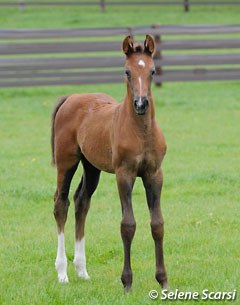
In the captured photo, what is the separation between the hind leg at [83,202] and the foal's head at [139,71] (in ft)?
4.83

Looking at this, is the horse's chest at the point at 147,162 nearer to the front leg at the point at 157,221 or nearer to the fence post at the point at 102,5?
the front leg at the point at 157,221

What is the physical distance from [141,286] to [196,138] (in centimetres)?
788

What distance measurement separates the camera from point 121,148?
6.35 meters

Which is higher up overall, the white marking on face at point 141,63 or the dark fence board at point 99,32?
the white marking on face at point 141,63

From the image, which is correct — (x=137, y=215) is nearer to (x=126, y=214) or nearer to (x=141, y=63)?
(x=126, y=214)

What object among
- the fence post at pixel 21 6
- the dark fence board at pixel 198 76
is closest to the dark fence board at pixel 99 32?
the dark fence board at pixel 198 76

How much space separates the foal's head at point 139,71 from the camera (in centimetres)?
598

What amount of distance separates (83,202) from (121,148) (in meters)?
1.25

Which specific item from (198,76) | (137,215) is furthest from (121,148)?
(198,76)

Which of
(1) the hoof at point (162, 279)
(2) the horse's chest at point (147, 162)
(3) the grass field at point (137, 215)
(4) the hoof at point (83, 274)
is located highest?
(2) the horse's chest at point (147, 162)

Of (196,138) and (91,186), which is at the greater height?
(91,186)

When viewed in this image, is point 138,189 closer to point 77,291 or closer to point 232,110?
point 77,291

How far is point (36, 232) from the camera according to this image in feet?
28.5

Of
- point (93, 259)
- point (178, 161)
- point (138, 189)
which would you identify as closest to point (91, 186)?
point (93, 259)
